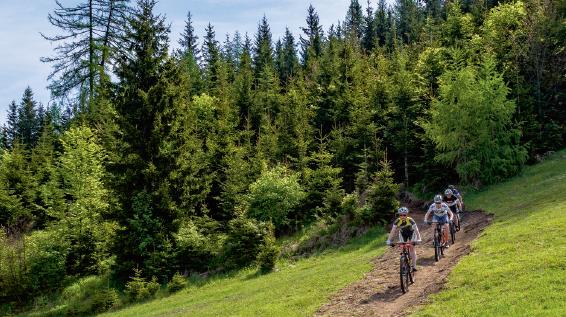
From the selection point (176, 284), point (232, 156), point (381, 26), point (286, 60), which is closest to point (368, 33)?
point (381, 26)

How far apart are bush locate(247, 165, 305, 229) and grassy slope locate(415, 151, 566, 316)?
1459cm

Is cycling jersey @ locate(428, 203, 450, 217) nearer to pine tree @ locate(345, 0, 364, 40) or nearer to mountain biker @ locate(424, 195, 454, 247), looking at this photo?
mountain biker @ locate(424, 195, 454, 247)

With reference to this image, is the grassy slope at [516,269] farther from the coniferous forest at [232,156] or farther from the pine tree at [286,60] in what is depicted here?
the pine tree at [286,60]

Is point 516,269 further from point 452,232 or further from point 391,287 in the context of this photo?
point 452,232

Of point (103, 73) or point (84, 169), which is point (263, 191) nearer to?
point (103, 73)

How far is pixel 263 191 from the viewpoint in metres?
32.8

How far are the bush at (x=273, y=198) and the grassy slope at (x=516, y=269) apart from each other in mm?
14594

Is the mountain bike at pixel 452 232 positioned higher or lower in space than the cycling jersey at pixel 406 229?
lower

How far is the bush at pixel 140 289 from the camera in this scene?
2791 centimetres

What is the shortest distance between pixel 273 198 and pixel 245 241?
4323mm

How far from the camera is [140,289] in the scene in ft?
91.6

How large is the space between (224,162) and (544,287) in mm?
31750

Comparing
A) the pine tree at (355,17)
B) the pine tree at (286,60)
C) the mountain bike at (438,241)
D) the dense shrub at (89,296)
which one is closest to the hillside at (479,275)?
the mountain bike at (438,241)

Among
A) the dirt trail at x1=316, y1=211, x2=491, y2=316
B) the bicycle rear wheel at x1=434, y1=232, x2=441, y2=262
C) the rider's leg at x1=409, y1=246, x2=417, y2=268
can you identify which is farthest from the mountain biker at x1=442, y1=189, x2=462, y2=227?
the rider's leg at x1=409, y1=246, x2=417, y2=268
